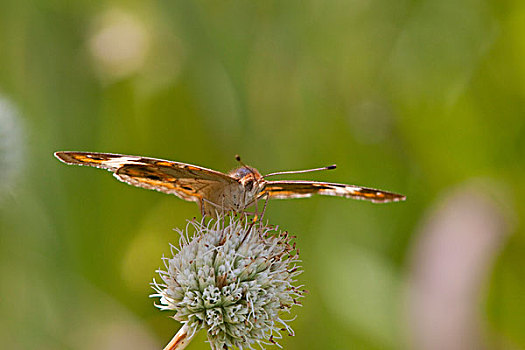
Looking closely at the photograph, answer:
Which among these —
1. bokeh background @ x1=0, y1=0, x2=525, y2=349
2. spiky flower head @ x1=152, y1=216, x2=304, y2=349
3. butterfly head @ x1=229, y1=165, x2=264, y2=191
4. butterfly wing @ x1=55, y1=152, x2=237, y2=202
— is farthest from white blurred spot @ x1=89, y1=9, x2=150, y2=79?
spiky flower head @ x1=152, y1=216, x2=304, y2=349

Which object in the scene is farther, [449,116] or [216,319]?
[449,116]

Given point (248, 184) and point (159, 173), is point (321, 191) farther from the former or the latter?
point (159, 173)

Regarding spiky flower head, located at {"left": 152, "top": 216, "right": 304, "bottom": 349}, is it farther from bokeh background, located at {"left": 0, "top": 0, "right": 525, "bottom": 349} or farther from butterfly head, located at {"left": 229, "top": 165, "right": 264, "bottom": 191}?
bokeh background, located at {"left": 0, "top": 0, "right": 525, "bottom": 349}

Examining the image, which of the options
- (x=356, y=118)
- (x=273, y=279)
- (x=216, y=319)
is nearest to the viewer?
(x=216, y=319)

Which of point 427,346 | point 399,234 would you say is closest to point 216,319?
point 427,346

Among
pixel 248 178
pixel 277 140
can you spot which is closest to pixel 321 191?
pixel 248 178

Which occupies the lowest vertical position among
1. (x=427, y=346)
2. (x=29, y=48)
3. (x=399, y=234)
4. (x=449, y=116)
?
(x=427, y=346)

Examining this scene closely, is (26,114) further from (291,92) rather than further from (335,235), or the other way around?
(335,235)
